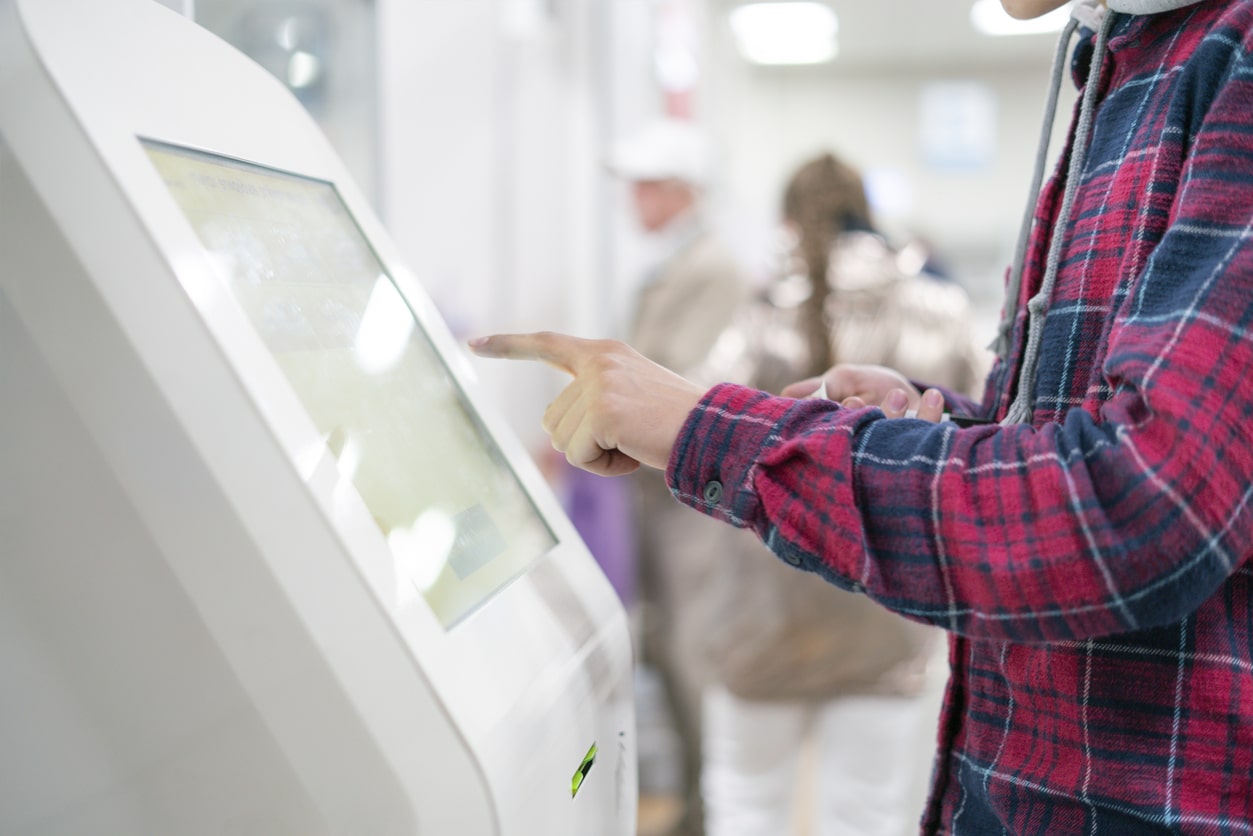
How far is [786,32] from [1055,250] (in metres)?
7.85

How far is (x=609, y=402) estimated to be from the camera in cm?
66

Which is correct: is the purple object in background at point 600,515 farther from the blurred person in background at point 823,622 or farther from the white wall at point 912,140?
the white wall at point 912,140

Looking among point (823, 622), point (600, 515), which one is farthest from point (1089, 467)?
point (600, 515)

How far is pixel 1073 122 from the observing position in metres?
0.78

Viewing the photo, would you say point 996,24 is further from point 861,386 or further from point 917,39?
point 861,386

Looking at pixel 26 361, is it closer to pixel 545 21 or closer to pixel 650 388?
pixel 650 388

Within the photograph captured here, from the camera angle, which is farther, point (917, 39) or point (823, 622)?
point (917, 39)

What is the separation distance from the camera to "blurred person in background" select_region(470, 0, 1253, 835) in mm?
542

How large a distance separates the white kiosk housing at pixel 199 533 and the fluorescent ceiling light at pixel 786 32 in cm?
710

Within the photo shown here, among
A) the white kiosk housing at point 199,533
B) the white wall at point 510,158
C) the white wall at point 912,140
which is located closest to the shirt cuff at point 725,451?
the white kiosk housing at point 199,533

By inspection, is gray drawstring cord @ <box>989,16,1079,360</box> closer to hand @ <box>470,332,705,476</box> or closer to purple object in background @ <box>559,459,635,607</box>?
hand @ <box>470,332,705,476</box>

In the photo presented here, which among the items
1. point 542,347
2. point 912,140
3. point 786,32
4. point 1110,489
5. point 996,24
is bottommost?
point 912,140

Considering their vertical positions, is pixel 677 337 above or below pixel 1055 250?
below

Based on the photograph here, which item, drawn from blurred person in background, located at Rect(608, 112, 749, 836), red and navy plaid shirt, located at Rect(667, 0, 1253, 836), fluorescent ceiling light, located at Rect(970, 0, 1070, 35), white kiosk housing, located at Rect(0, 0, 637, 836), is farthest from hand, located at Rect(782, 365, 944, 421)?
fluorescent ceiling light, located at Rect(970, 0, 1070, 35)
